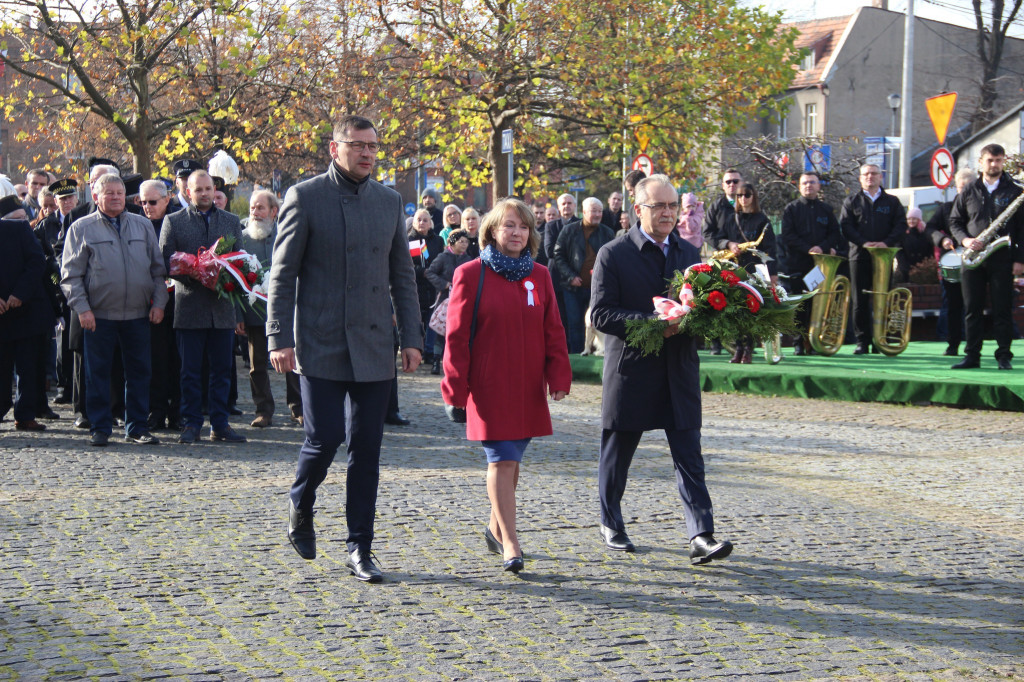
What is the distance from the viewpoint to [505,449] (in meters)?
6.11

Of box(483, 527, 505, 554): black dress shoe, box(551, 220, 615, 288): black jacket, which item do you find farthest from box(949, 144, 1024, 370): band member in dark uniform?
box(483, 527, 505, 554): black dress shoe

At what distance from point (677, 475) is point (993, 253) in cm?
811

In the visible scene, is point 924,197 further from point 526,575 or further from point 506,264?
point 526,575

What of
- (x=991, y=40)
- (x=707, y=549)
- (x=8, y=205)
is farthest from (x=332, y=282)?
(x=991, y=40)

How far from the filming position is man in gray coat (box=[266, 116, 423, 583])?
590 cm

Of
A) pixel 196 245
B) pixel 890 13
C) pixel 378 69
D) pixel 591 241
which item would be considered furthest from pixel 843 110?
pixel 196 245

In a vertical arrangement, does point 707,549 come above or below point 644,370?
below

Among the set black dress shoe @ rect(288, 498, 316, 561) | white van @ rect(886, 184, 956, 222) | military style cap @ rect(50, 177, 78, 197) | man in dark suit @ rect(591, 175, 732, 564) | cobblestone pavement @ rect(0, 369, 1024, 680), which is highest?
white van @ rect(886, 184, 956, 222)

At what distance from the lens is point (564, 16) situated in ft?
70.1

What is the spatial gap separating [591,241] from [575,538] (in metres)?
9.78

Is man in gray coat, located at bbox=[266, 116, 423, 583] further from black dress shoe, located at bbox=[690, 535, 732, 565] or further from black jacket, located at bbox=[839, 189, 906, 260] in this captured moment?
black jacket, located at bbox=[839, 189, 906, 260]

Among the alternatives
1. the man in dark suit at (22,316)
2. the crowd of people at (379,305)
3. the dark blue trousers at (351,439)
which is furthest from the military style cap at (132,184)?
the dark blue trousers at (351,439)

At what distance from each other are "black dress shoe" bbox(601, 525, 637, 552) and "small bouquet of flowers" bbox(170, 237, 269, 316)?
4715mm

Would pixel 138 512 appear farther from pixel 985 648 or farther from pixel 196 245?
pixel 985 648
